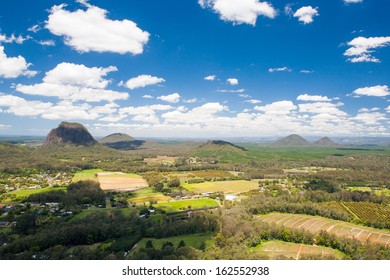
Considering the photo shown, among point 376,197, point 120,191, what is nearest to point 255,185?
point 376,197

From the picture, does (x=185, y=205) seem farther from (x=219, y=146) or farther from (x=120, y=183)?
(x=219, y=146)

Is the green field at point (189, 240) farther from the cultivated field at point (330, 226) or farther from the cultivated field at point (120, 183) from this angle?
the cultivated field at point (120, 183)

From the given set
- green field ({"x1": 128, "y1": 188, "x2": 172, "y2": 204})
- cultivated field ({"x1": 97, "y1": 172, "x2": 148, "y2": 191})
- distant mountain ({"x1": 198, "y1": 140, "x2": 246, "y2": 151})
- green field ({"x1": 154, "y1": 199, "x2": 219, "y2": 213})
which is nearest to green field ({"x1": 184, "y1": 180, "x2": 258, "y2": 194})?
green field ({"x1": 154, "y1": 199, "x2": 219, "y2": 213})

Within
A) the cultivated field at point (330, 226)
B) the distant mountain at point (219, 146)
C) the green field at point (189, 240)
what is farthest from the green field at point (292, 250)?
the distant mountain at point (219, 146)

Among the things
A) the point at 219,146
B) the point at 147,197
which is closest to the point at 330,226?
the point at 147,197

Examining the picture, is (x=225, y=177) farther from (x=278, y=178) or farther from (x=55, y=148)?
(x=55, y=148)
